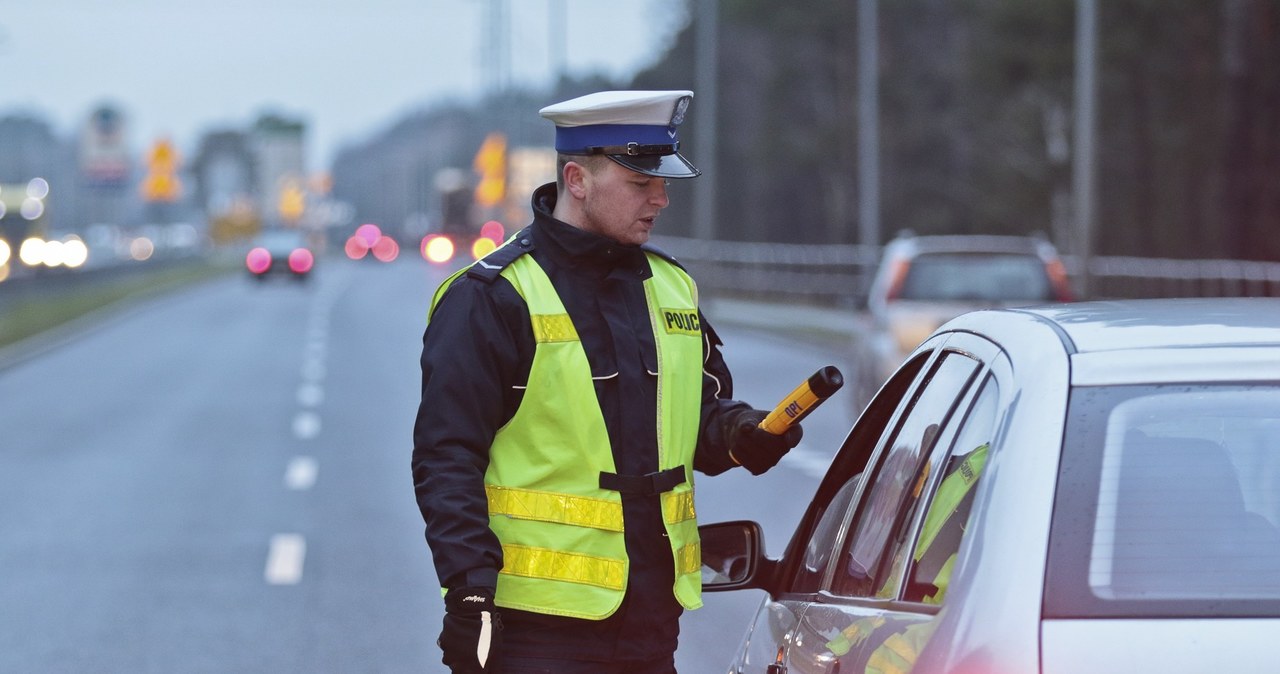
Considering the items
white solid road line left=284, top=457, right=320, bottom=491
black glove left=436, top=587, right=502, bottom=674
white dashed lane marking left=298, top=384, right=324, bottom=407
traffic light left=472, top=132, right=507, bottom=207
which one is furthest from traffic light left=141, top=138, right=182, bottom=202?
black glove left=436, top=587, right=502, bottom=674

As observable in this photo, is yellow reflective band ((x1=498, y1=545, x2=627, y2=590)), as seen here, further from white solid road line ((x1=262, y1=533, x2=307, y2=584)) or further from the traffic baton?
white solid road line ((x1=262, y1=533, x2=307, y2=584))

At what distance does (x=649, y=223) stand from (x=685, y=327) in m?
0.23

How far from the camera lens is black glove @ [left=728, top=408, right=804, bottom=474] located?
4234 millimetres

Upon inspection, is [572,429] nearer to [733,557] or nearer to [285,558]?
[733,557]

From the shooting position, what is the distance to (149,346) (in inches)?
1284

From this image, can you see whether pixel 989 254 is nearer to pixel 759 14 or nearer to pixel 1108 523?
pixel 1108 523

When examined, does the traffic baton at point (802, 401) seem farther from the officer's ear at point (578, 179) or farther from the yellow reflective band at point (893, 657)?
the yellow reflective band at point (893, 657)

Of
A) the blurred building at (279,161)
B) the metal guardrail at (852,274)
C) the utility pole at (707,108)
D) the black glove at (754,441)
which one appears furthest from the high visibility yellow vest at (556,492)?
the blurred building at (279,161)

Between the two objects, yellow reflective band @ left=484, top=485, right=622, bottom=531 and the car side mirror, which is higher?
yellow reflective band @ left=484, top=485, right=622, bottom=531

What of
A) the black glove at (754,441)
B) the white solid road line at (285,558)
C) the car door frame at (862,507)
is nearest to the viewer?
the car door frame at (862,507)

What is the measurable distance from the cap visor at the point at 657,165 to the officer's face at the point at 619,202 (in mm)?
20

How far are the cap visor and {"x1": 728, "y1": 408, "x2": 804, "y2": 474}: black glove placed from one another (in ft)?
1.58

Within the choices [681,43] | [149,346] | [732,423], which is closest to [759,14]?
[681,43]

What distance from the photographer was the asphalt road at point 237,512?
8844 millimetres
